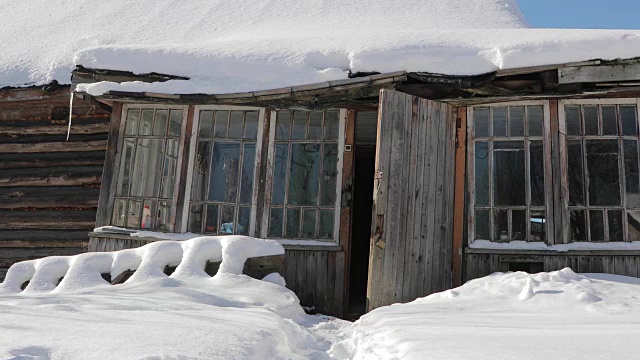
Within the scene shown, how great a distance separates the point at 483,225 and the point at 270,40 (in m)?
3.50

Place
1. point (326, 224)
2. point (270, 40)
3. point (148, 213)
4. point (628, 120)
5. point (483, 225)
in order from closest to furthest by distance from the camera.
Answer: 1. point (628, 120)
2. point (483, 225)
3. point (326, 224)
4. point (148, 213)
5. point (270, 40)

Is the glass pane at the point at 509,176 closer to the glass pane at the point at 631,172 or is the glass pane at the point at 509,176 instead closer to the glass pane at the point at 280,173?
the glass pane at the point at 631,172

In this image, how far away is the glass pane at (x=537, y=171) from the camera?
5.52 m

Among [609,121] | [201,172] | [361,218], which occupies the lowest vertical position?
[361,218]

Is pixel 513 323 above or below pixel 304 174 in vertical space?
below

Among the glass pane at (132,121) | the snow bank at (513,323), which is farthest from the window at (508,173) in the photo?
the glass pane at (132,121)

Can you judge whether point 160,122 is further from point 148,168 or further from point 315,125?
point 315,125

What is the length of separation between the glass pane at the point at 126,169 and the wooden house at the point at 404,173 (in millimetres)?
17

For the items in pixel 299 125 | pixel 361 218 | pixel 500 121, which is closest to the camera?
pixel 500 121

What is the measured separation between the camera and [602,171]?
544 cm

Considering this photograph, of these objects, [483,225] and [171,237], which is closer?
[483,225]

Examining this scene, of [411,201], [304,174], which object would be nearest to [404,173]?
[411,201]

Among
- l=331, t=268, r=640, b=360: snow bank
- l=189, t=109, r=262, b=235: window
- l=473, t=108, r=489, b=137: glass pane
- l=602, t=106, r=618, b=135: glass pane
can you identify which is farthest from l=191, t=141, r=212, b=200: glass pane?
l=602, t=106, r=618, b=135: glass pane

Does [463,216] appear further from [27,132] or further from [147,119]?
[27,132]
